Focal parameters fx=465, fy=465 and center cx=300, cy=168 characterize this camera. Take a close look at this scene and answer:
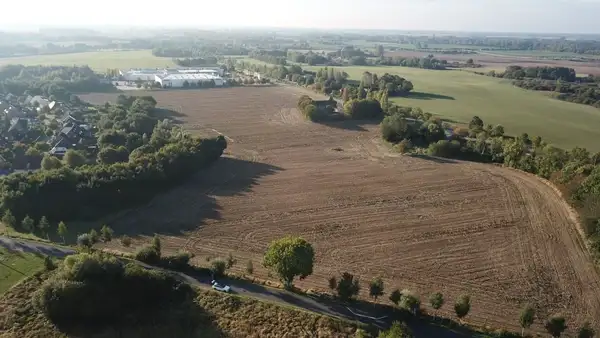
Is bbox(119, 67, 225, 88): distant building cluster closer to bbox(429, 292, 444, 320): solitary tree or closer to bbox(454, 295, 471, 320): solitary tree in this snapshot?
bbox(429, 292, 444, 320): solitary tree

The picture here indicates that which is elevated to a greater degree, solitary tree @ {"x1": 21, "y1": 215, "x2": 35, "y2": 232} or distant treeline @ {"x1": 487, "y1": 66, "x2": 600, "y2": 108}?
distant treeline @ {"x1": 487, "y1": 66, "x2": 600, "y2": 108}

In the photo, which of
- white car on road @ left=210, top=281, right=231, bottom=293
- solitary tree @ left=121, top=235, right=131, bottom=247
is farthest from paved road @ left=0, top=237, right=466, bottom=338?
solitary tree @ left=121, top=235, right=131, bottom=247

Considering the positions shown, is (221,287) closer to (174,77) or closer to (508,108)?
(508,108)

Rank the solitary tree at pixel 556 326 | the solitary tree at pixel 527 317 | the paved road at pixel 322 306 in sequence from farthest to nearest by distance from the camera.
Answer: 1. the paved road at pixel 322 306
2. the solitary tree at pixel 527 317
3. the solitary tree at pixel 556 326

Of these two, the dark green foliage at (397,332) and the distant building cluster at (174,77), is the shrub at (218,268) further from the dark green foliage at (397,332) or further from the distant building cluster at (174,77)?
the distant building cluster at (174,77)

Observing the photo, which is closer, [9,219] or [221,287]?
[221,287]

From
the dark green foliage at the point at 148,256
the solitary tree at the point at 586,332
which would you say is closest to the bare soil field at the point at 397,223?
the solitary tree at the point at 586,332

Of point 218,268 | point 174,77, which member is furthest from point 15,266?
point 174,77
